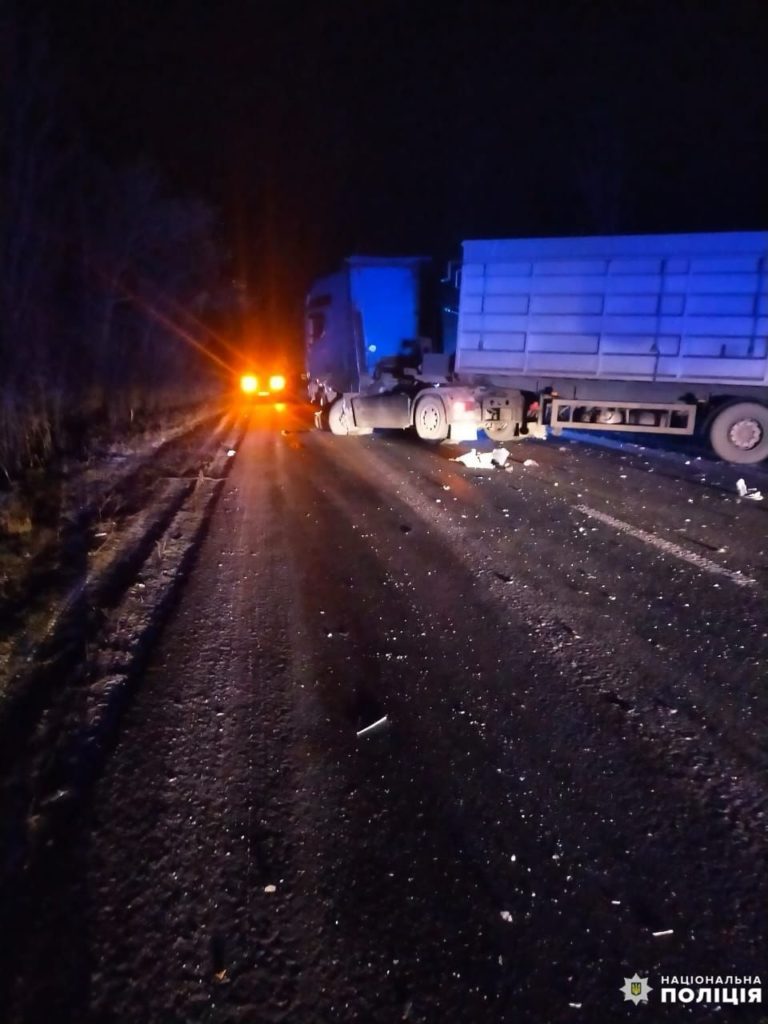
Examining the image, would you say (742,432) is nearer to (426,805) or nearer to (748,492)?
(748,492)

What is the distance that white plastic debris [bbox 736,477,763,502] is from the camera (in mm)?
8662

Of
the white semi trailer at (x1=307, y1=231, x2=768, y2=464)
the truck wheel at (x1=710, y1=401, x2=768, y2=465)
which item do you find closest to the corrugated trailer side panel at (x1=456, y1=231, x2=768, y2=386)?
→ the white semi trailer at (x1=307, y1=231, x2=768, y2=464)

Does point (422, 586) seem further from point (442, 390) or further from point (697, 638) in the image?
point (442, 390)

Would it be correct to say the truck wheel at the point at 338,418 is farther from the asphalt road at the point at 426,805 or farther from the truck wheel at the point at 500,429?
the asphalt road at the point at 426,805

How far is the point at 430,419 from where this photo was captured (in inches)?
548

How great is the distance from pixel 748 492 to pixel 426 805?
7513 mm

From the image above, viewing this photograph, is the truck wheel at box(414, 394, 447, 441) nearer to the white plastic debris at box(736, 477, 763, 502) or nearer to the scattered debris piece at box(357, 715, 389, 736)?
the white plastic debris at box(736, 477, 763, 502)

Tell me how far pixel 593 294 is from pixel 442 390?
128 inches

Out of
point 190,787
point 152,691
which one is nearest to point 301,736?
point 190,787

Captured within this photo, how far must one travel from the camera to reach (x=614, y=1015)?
7.38ft

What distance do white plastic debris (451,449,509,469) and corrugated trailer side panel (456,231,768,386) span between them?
2367 millimetres

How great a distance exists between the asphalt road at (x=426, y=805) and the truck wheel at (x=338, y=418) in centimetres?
990

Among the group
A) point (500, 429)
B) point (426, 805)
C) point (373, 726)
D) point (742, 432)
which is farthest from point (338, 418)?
point (426, 805)

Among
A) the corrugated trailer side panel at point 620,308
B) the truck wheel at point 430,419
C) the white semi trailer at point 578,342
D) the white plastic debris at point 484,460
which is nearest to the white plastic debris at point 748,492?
the white semi trailer at point 578,342
